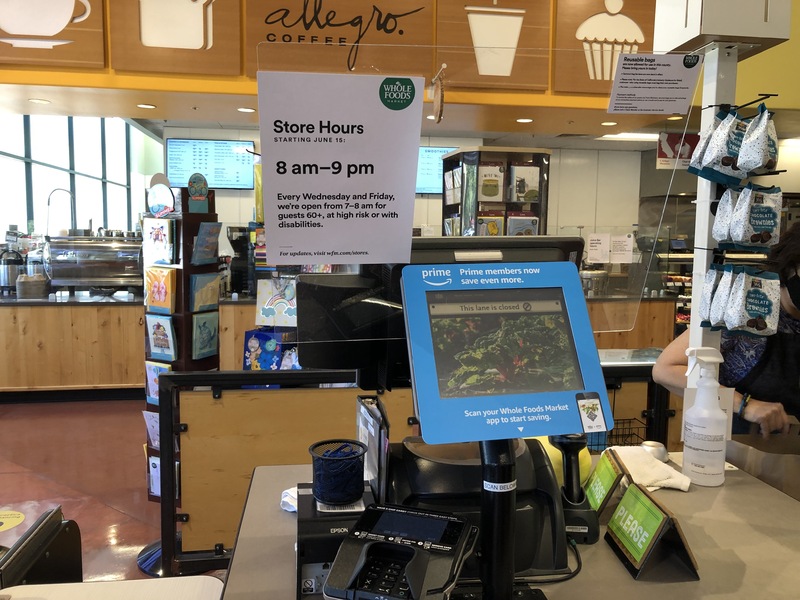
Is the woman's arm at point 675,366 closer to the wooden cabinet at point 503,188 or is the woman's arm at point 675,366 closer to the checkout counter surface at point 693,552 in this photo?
A: the checkout counter surface at point 693,552

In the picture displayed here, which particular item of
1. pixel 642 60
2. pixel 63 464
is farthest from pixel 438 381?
pixel 63 464

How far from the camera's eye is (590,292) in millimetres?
1220

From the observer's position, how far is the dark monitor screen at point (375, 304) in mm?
1062

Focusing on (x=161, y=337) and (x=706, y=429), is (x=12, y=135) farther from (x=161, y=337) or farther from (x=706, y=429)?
(x=706, y=429)

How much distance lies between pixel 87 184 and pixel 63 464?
8.40 m

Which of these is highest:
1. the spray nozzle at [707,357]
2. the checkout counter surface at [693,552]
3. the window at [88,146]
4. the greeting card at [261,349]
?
the window at [88,146]

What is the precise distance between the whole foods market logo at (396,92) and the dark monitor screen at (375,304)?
23 cm

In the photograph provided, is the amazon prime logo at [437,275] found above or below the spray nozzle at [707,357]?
above

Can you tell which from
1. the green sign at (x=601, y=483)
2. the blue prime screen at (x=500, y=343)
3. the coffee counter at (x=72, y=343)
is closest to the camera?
the blue prime screen at (x=500, y=343)

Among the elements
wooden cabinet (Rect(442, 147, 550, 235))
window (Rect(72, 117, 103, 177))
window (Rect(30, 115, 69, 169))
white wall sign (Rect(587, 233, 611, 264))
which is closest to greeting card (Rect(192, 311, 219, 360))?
white wall sign (Rect(587, 233, 611, 264))

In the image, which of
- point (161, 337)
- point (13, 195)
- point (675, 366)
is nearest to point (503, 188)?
point (161, 337)

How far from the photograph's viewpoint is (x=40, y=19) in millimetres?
3064

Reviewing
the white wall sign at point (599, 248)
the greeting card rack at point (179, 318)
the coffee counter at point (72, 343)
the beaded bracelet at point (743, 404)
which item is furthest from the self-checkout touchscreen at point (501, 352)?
the coffee counter at point (72, 343)

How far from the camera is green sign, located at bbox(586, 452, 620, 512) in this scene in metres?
1.26
